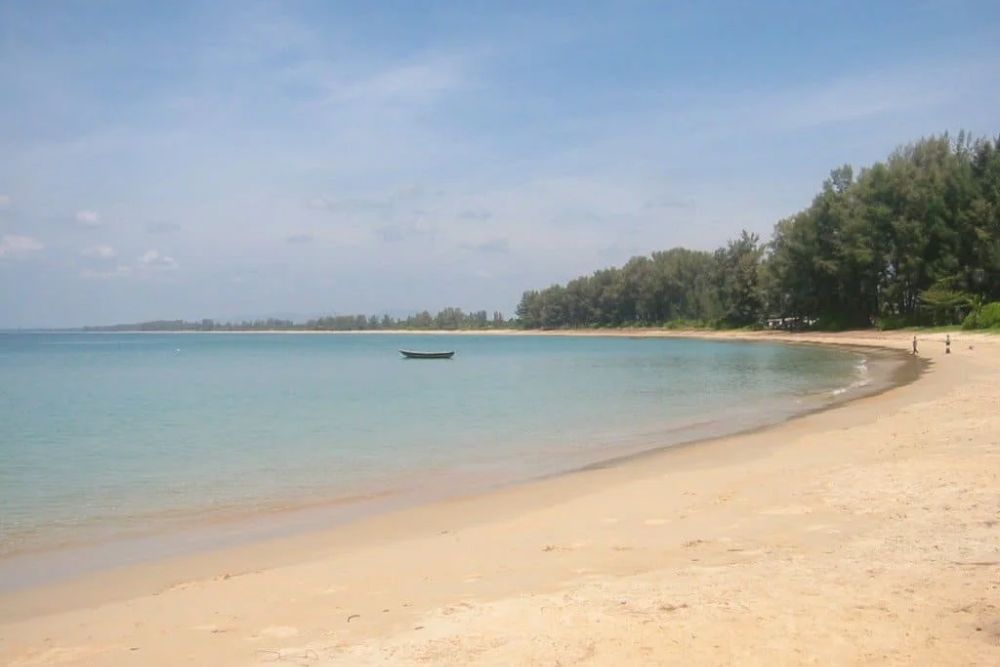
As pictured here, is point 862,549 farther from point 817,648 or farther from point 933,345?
point 933,345

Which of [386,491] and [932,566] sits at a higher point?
[932,566]

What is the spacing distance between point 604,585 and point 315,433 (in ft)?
50.8

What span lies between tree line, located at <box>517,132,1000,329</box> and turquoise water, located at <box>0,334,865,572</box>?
75.8ft

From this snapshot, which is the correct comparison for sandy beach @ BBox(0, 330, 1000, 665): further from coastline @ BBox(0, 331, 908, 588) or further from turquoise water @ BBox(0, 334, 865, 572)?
turquoise water @ BBox(0, 334, 865, 572)

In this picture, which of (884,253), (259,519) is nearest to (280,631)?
(259,519)

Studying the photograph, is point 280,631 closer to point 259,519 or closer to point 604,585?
point 604,585

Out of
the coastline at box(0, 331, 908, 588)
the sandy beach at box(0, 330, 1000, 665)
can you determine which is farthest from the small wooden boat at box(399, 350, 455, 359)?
the sandy beach at box(0, 330, 1000, 665)

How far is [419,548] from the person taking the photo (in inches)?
331

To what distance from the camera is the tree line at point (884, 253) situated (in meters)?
58.0

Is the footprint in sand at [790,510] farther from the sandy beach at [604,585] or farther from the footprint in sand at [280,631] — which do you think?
the footprint in sand at [280,631]

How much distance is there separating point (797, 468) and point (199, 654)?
29.9 ft

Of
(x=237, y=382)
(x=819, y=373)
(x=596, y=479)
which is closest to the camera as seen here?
(x=596, y=479)

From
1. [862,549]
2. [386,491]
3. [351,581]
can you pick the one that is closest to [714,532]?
[862,549]

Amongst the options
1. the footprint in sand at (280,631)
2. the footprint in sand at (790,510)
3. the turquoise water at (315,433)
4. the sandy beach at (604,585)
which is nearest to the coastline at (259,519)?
the turquoise water at (315,433)
